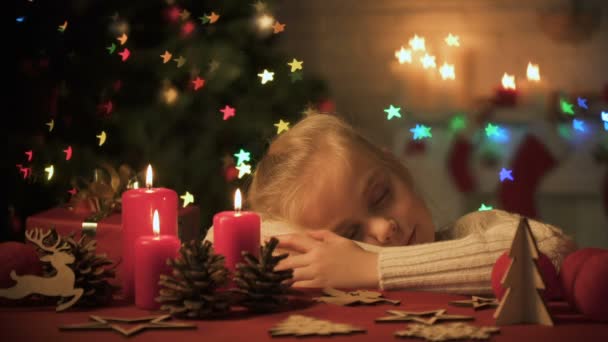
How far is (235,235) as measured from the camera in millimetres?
1213

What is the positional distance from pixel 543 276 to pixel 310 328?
1.14 ft

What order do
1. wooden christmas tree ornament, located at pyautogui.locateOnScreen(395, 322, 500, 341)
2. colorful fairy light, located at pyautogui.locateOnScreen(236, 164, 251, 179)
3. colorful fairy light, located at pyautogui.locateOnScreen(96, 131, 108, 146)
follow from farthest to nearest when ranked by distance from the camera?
colorful fairy light, located at pyautogui.locateOnScreen(96, 131, 108, 146), colorful fairy light, located at pyautogui.locateOnScreen(236, 164, 251, 179), wooden christmas tree ornament, located at pyautogui.locateOnScreen(395, 322, 500, 341)

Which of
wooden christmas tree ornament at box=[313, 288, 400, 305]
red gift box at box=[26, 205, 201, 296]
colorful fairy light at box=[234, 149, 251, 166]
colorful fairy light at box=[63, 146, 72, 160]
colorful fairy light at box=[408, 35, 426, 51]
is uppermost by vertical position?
colorful fairy light at box=[408, 35, 426, 51]

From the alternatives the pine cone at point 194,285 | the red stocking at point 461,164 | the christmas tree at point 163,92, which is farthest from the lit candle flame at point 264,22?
the pine cone at point 194,285

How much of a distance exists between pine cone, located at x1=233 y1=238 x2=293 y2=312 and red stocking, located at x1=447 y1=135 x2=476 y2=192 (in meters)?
3.08

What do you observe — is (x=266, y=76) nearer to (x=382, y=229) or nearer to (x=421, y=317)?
(x=382, y=229)

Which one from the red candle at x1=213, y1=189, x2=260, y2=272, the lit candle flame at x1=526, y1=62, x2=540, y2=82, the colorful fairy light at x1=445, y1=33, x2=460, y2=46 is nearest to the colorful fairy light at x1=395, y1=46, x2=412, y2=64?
the colorful fairy light at x1=445, y1=33, x2=460, y2=46


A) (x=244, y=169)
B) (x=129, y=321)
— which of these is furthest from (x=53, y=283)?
(x=244, y=169)

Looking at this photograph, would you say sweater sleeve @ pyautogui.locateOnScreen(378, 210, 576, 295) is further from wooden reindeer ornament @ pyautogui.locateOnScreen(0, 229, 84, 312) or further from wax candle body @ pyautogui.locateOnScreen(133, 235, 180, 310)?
wooden reindeer ornament @ pyautogui.locateOnScreen(0, 229, 84, 312)

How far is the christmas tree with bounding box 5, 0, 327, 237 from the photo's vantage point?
9.93ft

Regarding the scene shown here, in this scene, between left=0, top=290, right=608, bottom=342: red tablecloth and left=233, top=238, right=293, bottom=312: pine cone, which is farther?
left=233, top=238, right=293, bottom=312: pine cone

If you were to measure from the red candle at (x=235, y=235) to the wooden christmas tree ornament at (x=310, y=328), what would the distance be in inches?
8.7

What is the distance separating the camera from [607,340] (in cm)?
96

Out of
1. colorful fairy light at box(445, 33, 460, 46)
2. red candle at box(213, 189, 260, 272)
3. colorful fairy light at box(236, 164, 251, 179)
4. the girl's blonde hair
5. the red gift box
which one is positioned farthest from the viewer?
colorful fairy light at box(445, 33, 460, 46)
